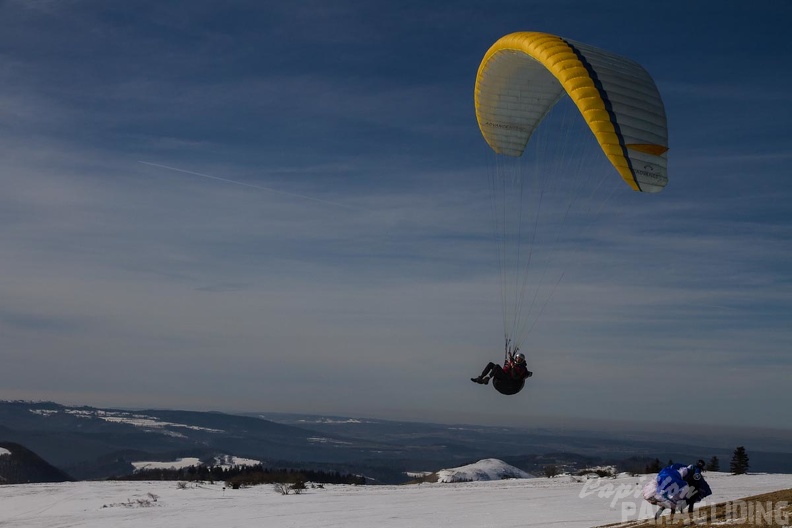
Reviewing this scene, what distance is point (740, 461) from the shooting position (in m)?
40.9

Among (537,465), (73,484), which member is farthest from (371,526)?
(537,465)

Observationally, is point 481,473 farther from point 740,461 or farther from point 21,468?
point 21,468

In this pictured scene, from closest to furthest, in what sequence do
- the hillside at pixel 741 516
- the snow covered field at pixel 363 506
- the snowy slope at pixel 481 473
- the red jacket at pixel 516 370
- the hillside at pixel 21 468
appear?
the hillside at pixel 741 516, the red jacket at pixel 516 370, the snow covered field at pixel 363 506, the snowy slope at pixel 481 473, the hillside at pixel 21 468

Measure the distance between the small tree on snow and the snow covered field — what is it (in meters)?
6.67

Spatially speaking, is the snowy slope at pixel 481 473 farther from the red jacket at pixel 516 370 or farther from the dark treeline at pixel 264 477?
the red jacket at pixel 516 370

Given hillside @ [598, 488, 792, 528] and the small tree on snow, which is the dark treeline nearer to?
the small tree on snow

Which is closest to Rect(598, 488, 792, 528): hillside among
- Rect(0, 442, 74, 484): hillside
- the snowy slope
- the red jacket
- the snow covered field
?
the snow covered field

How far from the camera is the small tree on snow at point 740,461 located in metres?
40.6

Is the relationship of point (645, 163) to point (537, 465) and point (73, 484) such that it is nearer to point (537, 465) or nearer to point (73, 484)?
point (73, 484)

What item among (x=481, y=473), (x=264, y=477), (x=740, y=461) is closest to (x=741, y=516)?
(x=740, y=461)

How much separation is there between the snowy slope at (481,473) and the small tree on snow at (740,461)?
31065 mm

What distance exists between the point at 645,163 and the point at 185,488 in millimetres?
37043

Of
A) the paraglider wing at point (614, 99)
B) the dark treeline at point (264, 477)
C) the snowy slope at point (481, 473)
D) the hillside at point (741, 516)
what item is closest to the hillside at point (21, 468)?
the dark treeline at point (264, 477)

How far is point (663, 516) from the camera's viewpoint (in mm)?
17109
